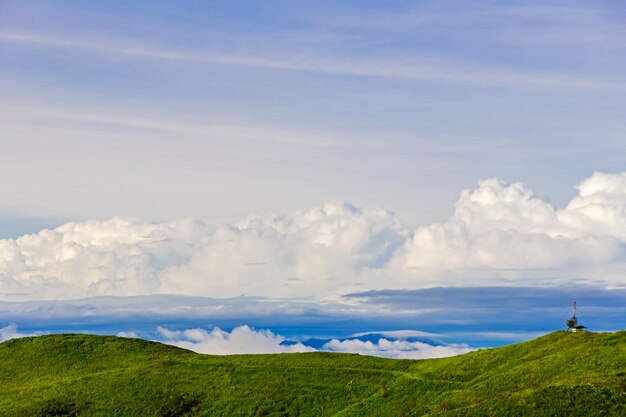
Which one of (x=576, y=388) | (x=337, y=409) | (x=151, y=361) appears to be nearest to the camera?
(x=576, y=388)

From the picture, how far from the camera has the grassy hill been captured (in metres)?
83.0

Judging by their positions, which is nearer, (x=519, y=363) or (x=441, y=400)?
(x=441, y=400)

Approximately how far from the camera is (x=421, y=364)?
11200 cm

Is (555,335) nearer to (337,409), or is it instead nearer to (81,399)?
(337,409)

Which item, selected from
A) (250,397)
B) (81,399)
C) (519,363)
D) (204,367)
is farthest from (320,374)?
(81,399)

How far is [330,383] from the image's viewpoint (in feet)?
341

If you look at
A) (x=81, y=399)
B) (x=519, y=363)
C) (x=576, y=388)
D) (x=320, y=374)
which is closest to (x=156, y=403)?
(x=81, y=399)

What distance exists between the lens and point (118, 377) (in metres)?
115

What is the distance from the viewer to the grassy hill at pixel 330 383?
8300cm

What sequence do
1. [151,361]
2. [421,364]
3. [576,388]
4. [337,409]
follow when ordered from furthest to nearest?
1. [151,361]
2. [421,364]
3. [337,409]
4. [576,388]

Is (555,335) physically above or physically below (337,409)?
above

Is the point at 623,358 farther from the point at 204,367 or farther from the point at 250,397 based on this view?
the point at 204,367

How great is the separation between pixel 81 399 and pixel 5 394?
50.8 ft

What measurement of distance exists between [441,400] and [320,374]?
68.3 ft
